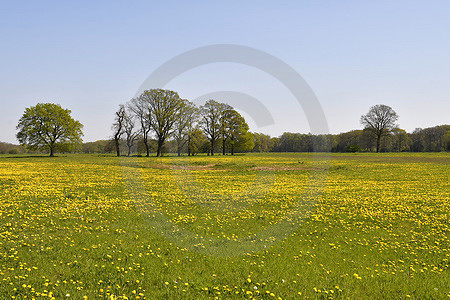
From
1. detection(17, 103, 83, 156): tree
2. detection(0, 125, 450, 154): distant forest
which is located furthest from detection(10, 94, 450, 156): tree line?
detection(0, 125, 450, 154): distant forest

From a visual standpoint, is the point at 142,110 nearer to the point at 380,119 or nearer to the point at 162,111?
the point at 162,111

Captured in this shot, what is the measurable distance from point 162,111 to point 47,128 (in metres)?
34.1

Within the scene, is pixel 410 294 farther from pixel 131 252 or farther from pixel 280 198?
pixel 280 198

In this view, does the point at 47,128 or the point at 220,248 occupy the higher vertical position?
the point at 47,128

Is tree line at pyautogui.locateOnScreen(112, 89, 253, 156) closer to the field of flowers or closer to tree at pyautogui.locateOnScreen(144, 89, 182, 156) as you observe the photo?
tree at pyautogui.locateOnScreen(144, 89, 182, 156)

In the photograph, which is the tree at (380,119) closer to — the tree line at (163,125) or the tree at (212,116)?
the tree line at (163,125)

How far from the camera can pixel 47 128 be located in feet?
258

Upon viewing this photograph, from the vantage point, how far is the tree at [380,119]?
114219 mm

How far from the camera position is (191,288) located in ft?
25.3

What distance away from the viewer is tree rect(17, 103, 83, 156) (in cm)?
7662

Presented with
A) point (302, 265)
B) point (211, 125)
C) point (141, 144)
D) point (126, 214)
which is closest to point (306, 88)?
point (302, 265)

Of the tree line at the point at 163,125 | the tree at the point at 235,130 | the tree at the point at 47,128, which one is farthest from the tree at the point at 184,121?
the tree at the point at 47,128

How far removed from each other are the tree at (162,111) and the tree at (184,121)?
1563 mm

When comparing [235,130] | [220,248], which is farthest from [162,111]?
[220,248]
